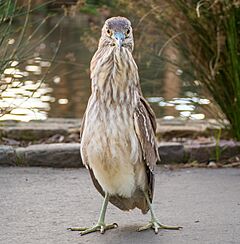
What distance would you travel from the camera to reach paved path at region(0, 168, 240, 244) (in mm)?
5320

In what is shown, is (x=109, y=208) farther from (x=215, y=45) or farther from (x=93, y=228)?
(x=215, y=45)

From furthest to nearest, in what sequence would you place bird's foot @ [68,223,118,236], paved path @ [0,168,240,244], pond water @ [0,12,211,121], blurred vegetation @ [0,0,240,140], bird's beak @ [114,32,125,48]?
pond water @ [0,12,211,121] → blurred vegetation @ [0,0,240,140] → bird's foot @ [68,223,118,236] → paved path @ [0,168,240,244] → bird's beak @ [114,32,125,48]

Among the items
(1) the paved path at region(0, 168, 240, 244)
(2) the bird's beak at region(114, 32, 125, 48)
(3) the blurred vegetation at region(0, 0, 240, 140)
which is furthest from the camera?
(3) the blurred vegetation at region(0, 0, 240, 140)

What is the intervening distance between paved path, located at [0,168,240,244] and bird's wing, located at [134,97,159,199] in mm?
413

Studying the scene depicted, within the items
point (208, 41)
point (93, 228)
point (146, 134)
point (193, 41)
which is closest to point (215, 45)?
point (208, 41)

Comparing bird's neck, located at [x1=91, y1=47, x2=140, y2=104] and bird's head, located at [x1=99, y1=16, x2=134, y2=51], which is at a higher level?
bird's head, located at [x1=99, y1=16, x2=134, y2=51]

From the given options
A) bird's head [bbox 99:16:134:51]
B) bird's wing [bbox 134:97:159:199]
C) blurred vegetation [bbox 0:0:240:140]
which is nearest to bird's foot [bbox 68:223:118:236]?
bird's wing [bbox 134:97:159:199]

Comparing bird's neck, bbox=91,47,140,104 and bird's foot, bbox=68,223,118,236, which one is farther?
bird's foot, bbox=68,223,118,236

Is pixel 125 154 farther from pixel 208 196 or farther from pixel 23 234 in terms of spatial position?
pixel 208 196

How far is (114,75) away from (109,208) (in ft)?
4.00

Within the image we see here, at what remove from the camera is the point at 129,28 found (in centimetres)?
529

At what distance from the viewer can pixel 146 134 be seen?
5379 millimetres

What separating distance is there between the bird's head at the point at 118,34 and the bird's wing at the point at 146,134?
15.5 inches

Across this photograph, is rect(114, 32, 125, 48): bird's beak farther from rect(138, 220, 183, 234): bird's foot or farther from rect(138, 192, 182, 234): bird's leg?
rect(138, 220, 183, 234): bird's foot
